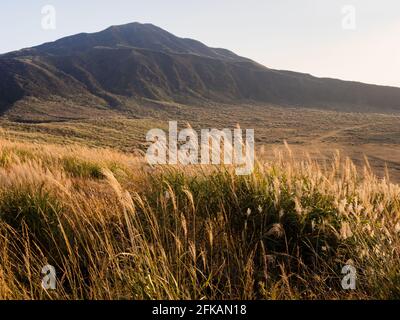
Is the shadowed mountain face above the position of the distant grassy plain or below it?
above

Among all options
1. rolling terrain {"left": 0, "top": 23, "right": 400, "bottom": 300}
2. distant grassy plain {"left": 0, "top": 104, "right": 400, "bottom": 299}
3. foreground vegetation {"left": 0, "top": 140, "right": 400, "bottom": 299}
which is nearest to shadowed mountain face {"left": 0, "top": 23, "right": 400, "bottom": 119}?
rolling terrain {"left": 0, "top": 23, "right": 400, "bottom": 300}

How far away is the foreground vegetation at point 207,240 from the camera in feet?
9.73

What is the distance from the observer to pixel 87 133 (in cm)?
5456

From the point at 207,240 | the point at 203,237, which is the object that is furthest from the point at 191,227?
the point at 207,240

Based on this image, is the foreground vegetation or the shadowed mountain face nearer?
the foreground vegetation

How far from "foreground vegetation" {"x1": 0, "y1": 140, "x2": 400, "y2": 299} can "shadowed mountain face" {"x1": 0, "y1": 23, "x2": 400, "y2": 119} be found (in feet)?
345

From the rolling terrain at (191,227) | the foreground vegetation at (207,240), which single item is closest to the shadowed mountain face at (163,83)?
the rolling terrain at (191,227)

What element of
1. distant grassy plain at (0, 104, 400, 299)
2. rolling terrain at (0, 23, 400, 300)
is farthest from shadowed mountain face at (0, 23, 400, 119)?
distant grassy plain at (0, 104, 400, 299)

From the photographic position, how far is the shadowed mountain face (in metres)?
115

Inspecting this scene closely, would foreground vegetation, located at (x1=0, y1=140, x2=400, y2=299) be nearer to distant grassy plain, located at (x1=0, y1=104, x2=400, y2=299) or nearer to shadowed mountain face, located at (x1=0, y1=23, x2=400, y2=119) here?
distant grassy plain, located at (x1=0, y1=104, x2=400, y2=299)

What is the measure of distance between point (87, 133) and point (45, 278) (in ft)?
175

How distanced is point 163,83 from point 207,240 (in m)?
138

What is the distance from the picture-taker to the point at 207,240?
384 centimetres
